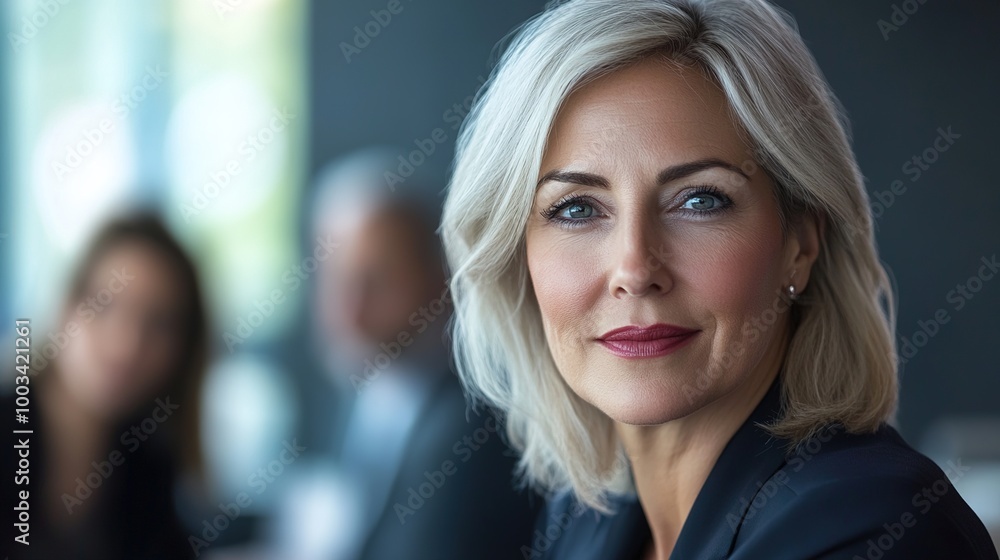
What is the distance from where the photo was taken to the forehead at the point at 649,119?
1349 mm

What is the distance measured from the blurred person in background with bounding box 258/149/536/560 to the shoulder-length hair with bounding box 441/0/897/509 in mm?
583

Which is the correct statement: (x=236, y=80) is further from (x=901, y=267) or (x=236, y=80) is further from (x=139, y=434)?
(x=901, y=267)

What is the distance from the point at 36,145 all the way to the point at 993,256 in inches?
204

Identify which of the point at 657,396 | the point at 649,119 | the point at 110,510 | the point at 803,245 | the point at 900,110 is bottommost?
the point at 900,110

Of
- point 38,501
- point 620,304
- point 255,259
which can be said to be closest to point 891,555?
point 620,304

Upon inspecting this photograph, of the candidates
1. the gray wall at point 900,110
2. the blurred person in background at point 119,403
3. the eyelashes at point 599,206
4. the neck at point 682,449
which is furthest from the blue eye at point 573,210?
the gray wall at point 900,110

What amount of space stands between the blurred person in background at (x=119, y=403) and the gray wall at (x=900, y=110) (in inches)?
94.4

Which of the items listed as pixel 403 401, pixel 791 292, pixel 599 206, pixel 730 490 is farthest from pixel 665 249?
pixel 403 401

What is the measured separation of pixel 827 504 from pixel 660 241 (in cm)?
43

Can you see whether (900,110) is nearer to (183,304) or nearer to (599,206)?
(183,304)

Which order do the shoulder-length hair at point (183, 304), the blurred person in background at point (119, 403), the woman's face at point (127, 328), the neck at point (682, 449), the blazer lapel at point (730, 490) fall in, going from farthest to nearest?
the shoulder-length hair at point (183, 304), the woman's face at point (127, 328), the blurred person in background at point (119, 403), the neck at point (682, 449), the blazer lapel at point (730, 490)

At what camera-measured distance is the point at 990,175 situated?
4.82 m

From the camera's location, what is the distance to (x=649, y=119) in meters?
1.36

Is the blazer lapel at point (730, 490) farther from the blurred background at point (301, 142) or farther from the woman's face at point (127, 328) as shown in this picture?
the blurred background at point (301, 142)
